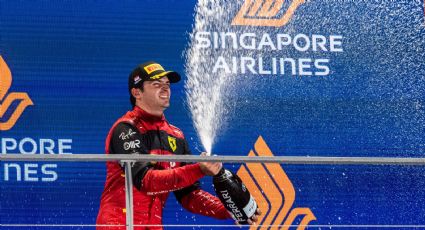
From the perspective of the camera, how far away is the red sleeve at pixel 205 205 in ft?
11.6

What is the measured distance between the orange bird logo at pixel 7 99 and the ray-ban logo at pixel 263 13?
3.15 ft

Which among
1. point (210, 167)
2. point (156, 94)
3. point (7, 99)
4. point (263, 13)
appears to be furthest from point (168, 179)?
point (263, 13)

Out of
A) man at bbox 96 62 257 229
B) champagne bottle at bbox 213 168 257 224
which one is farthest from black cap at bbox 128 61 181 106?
champagne bottle at bbox 213 168 257 224

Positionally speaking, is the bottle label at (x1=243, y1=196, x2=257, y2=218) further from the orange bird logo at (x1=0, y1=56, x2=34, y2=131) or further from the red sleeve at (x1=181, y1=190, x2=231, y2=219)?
the orange bird logo at (x1=0, y1=56, x2=34, y2=131)

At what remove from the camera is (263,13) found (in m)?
4.75

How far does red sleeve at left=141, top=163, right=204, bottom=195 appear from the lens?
336 centimetres

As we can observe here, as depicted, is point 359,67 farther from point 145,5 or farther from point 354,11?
point 145,5

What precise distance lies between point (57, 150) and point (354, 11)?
4.79ft

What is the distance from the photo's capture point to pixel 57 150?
4.37 metres

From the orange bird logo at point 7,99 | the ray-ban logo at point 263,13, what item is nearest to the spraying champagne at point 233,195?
the orange bird logo at point 7,99

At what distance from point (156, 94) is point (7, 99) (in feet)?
3.00

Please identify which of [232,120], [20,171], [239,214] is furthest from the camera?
[232,120]

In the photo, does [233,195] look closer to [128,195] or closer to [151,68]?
[128,195]

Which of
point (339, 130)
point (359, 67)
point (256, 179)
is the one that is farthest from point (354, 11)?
point (256, 179)
